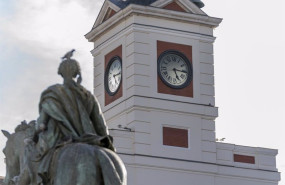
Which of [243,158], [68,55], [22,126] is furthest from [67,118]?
[243,158]

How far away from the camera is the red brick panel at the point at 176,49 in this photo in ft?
147

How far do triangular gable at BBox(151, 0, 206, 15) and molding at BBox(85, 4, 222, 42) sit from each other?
0.78 ft

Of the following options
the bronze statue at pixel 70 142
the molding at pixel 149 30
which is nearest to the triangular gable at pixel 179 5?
the molding at pixel 149 30

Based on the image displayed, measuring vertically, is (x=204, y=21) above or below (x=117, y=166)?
above

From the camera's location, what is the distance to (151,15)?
4475cm

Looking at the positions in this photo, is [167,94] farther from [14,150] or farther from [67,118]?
[67,118]

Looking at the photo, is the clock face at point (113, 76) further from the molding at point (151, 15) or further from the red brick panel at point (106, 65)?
the molding at point (151, 15)

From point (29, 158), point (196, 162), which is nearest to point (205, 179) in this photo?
point (196, 162)

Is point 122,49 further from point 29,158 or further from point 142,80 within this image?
point 29,158

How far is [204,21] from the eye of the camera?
150 ft

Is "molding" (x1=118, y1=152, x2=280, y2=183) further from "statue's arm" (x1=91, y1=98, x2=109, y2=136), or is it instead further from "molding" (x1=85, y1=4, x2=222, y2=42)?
"statue's arm" (x1=91, y1=98, x2=109, y2=136)

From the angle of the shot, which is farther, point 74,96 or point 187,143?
point 187,143

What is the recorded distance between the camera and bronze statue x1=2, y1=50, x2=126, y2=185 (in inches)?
430

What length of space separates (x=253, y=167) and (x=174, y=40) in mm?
4702
